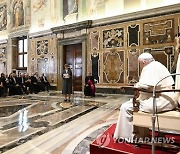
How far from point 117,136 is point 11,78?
8.54 meters

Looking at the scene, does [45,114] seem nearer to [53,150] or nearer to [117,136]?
[53,150]

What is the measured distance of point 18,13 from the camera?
13523 millimetres

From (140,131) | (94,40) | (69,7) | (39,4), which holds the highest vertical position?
(39,4)

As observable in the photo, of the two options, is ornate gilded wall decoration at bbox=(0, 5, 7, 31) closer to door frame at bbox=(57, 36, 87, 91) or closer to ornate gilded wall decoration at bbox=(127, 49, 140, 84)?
door frame at bbox=(57, 36, 87, 91)

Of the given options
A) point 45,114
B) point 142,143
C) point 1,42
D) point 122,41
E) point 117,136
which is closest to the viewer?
point 142,143

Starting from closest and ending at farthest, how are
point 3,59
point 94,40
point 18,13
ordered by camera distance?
1. point 94,40
2. point 18,13
3. point 3,59

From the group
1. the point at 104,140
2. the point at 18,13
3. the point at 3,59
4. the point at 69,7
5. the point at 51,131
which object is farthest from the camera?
the point at 3,59

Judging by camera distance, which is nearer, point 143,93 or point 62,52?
point 143,93

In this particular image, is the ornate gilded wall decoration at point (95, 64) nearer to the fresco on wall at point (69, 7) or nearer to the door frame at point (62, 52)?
the door frame at point (62, 52)

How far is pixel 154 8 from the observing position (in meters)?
8.42

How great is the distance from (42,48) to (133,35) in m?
5.98

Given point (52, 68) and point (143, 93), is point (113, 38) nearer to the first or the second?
point (52, 68)

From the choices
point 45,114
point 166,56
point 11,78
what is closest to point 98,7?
point 166,56

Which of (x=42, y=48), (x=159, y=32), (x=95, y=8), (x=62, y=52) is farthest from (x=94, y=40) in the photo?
(x=42, y=48)
